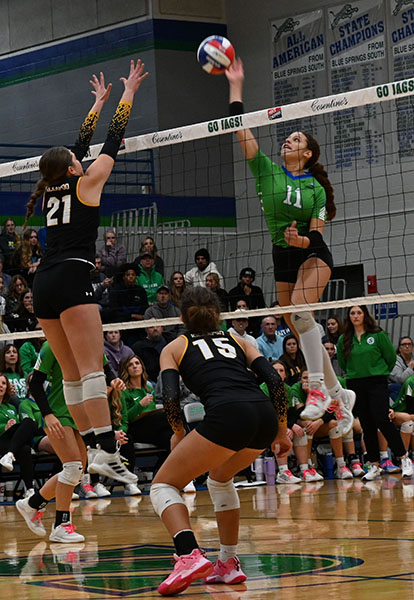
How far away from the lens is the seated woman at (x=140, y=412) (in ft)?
40.1

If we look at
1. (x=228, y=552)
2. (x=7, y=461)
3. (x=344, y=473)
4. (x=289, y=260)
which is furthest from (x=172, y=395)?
(x=344, y=473)

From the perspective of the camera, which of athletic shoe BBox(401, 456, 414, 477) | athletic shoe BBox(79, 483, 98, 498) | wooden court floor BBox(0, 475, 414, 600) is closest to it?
wooden court floor BBox(0, 475, 414, 600)

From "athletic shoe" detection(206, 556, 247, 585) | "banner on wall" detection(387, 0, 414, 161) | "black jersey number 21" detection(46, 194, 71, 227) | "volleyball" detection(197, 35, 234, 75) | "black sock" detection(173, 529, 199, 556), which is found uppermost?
"banner on wall" detection(387, 0, 414, 161)

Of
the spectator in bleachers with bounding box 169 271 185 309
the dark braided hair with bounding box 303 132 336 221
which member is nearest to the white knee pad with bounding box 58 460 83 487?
the dark braided hair with bounding box 303 132 336 221

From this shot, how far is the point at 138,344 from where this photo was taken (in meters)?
13.8

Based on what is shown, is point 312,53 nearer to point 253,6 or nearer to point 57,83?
point 253,6

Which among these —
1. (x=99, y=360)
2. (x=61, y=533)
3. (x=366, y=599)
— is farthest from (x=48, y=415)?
(x=366, y=599)

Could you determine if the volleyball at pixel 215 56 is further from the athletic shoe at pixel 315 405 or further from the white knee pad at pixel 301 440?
the white knee pad at pixel 301 440

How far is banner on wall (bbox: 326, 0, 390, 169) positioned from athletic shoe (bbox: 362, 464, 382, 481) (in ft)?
25.1

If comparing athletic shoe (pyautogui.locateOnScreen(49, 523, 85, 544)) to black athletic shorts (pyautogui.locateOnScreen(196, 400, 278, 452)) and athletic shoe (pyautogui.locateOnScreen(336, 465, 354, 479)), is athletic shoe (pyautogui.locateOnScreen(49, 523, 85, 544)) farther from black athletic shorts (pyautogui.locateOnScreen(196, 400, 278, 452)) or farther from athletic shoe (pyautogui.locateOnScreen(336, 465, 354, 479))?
athletic shoe (pyautogui.locateOnScreen(336, 465, 354, 479))

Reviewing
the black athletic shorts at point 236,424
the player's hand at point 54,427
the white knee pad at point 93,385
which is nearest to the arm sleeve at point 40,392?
the player's hand at point 54,427

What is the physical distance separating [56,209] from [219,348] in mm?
1659

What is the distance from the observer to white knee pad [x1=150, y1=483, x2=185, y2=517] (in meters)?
5.22

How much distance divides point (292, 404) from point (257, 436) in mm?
7551
